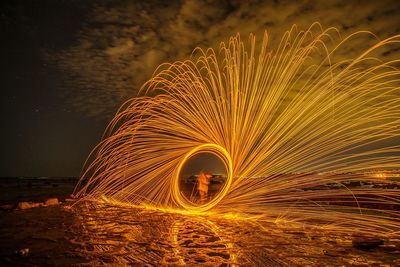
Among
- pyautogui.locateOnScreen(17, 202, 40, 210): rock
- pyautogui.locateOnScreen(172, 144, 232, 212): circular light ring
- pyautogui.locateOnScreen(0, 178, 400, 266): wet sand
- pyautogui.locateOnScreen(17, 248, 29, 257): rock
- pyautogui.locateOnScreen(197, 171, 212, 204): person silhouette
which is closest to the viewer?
pyautogui.locateOnScreen(0, 178, 400, 266): wet sand

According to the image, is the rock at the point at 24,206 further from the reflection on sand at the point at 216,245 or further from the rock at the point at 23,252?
the rock at the point at 23,252

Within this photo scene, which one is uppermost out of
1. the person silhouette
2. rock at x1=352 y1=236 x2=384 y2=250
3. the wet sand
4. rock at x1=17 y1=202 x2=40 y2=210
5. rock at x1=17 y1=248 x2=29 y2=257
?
the person silhouette

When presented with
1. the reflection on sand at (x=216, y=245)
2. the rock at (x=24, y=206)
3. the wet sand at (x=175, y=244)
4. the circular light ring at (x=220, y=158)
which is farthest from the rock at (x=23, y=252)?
the rock at (x=24, y=206)

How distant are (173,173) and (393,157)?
26.7 ft

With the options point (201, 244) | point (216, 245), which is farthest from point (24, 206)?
point (216, 245)

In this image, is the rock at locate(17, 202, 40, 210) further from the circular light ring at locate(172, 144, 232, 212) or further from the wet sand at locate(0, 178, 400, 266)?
the circular light ring at locate(172, 144, 232, 212)

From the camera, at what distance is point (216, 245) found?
7547mm

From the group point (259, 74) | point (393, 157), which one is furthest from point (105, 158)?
point (393, 157)

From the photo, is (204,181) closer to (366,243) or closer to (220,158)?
(220,158)

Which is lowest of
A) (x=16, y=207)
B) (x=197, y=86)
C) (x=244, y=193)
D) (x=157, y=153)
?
(x=16, y=207)

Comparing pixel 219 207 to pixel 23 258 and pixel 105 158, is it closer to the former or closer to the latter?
pixel 105 158

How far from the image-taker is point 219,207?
43.1ft

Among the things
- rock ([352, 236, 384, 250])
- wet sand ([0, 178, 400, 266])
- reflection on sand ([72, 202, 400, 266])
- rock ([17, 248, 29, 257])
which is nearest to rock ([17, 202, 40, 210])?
wet sand ([0, 178, 400, 266])

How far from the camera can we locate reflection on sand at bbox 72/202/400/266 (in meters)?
6.31
